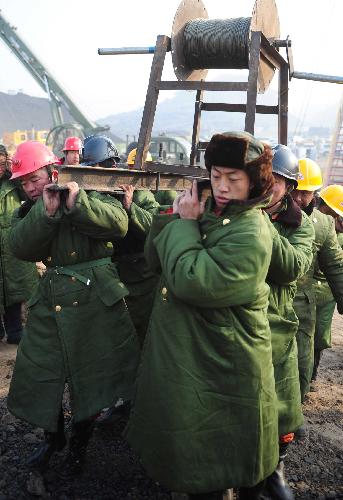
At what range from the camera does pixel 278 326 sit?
257cm

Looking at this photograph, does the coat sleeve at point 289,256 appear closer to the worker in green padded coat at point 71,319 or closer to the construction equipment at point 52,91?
the worker in green padded coat at point 71,319

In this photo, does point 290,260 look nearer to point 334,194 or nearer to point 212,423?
point 212,423

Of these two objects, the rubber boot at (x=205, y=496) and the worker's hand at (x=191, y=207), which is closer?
the worker's hand at (x=191, y=207)

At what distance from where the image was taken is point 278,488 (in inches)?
108

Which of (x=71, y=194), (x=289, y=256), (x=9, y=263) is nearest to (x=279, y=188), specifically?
(x=289, y=256)

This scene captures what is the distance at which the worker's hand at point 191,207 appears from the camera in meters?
1.99

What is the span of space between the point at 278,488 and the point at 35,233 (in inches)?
78.9

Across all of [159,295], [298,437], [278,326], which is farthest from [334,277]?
[159,295]

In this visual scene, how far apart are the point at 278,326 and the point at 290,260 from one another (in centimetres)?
41

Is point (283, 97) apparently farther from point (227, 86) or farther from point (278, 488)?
point (278, 488)

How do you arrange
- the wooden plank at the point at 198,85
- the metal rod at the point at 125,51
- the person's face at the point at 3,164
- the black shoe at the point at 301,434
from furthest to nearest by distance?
the person's face at the point at 3,164
the metal rod at the point at 125,51
the wooden plank at the point at 198,85
the black shoe at the point at 301,434

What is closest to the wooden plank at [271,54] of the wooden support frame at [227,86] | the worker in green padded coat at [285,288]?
the wooden support frame at [227,86]

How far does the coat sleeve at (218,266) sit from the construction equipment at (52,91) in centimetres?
1907

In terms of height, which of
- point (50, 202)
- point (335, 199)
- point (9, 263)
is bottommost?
point (9, 263)
